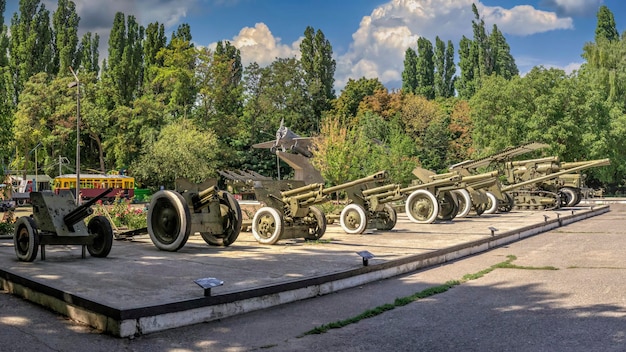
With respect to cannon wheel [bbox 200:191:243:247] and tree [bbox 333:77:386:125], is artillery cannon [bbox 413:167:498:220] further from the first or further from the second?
tree [bbox 333:77:386:125]

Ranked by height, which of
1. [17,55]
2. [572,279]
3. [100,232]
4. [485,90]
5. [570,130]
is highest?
[17,55]

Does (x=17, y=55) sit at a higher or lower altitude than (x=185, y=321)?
higher

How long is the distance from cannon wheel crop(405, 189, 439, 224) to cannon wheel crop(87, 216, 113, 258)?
11570 mm

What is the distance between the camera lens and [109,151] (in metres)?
54.5

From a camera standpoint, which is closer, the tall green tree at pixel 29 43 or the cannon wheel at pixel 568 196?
the cannon wheel at pixel 568 196

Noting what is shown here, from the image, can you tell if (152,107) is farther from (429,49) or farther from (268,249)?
(268,249)

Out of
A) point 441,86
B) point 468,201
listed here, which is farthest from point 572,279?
point 441,86

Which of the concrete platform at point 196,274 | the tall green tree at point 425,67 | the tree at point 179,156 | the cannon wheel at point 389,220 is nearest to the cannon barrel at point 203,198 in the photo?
the concrete platform at point 196,274

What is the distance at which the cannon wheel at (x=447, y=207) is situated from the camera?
20.6 meters

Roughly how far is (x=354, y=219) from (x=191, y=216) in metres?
5.37

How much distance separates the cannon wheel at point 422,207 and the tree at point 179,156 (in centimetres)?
2809

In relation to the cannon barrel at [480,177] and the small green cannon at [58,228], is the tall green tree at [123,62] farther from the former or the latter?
the small green cannon at [58,228]

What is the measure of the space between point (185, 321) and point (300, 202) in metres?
8.21

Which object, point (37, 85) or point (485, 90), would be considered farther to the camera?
point (37, 85)
